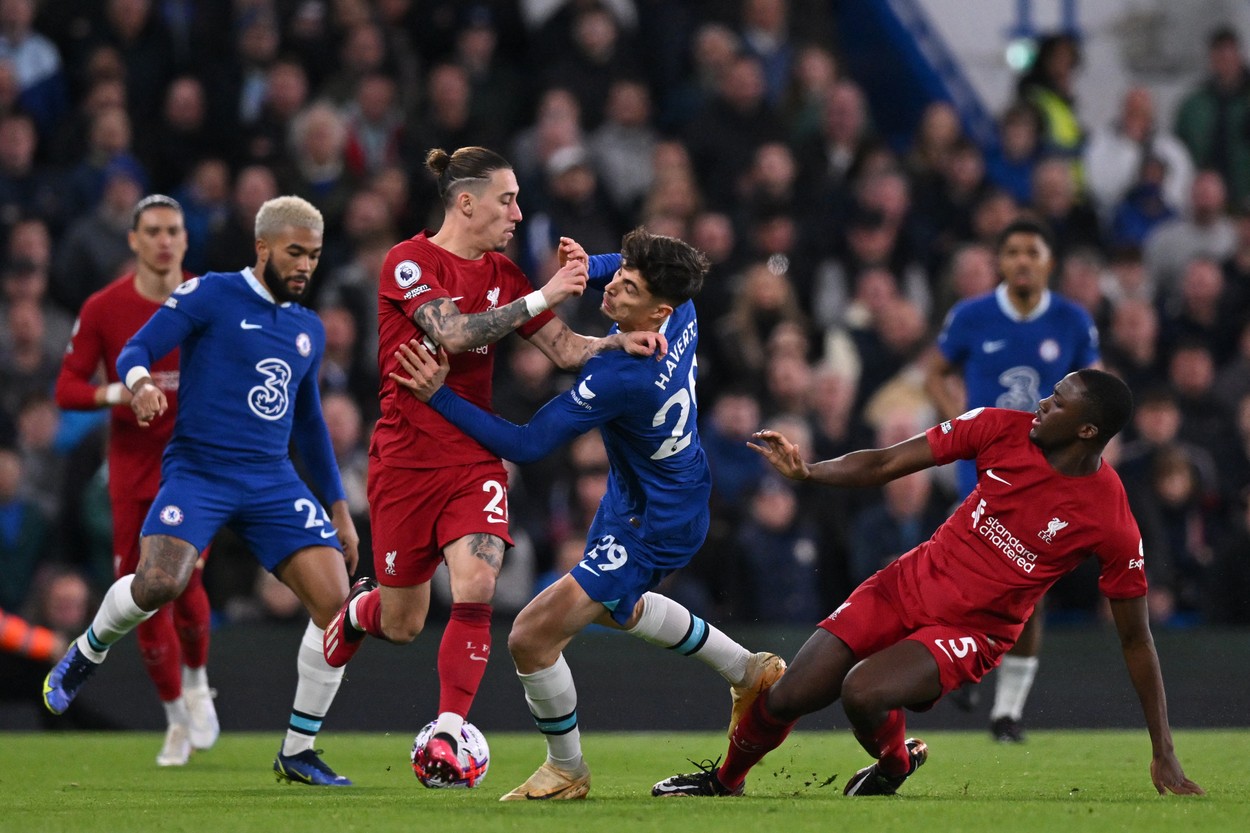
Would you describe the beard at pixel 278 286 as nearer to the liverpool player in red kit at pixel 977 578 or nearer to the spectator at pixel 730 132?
the liverpool player in red kit at pixel 977 578

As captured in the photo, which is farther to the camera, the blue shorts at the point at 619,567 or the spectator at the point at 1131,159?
the spectator at the point at 1131,159

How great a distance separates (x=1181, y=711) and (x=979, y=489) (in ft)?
15.5

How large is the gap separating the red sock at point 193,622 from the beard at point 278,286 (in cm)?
175

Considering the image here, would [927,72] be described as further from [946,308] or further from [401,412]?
[401,412]

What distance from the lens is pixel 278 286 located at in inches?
328

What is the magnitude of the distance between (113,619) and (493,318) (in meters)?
2.53

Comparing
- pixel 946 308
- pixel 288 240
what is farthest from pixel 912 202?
pixel 288 240

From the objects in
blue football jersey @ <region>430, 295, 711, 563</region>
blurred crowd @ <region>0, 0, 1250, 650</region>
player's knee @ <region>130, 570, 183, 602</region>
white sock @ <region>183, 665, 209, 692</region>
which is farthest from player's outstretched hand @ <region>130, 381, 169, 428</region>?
blurred crowd @ <region>0, 0, 1250, 650</region>

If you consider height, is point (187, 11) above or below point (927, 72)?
above

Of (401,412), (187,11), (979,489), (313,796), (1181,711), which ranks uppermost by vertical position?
(187,11)

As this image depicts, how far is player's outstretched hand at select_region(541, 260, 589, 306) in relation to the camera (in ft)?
23.1

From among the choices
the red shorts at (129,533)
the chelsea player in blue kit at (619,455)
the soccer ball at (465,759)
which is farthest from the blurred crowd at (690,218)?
the soccer ball at (465,759)

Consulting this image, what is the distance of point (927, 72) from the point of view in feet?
55.4

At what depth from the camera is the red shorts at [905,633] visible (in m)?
6.76
